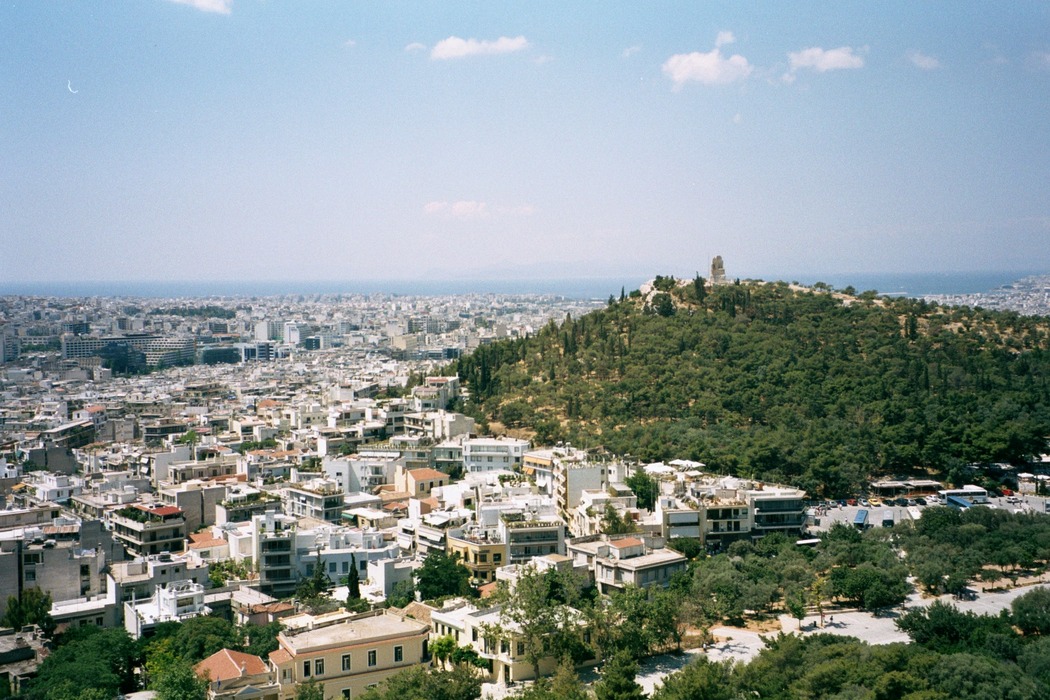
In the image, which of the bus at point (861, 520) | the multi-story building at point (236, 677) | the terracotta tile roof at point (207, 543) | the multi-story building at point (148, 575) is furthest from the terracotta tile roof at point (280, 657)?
the bus at point (861, 520)

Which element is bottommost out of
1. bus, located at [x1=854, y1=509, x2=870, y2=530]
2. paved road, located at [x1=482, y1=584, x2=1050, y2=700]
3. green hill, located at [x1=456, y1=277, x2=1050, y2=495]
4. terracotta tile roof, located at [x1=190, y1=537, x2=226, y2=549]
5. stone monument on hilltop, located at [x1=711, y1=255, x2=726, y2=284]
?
paved road, located at [x1=482, y1=584, x2=1050, y2=700]

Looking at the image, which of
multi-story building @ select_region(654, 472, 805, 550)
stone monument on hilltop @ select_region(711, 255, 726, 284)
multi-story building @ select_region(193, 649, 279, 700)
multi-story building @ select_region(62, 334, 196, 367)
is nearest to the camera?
multi-story building @ select_region(193, 649, 279, 700)

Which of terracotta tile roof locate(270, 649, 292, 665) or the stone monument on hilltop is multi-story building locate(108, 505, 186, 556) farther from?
the stone monument on hilltop

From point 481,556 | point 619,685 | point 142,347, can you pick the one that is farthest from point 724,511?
point 142,347

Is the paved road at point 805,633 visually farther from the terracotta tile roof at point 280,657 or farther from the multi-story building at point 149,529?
the multi-story building at point 149,529

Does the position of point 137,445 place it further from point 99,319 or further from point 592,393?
point 99,319

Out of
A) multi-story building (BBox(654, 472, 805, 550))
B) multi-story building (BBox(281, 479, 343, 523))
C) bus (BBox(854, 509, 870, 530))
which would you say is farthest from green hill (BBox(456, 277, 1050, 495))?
multi-story building (BBox(281, 479, 343, 523))
